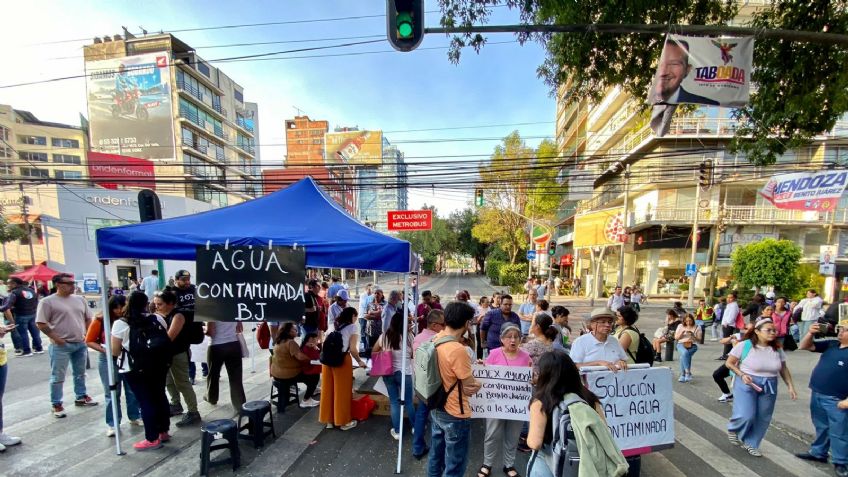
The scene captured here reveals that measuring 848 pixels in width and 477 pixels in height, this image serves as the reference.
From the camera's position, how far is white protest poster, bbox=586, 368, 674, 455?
3.33m

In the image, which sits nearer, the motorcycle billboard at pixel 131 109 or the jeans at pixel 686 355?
the jeans at pixel 686 355

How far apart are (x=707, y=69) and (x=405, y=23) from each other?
153 inches

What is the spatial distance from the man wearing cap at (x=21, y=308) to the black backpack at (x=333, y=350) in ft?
26.1

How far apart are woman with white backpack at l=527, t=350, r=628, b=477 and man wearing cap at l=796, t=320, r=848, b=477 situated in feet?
11.7

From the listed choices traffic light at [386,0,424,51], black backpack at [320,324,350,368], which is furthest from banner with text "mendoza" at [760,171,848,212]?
black backpack at [320,324,350,368]

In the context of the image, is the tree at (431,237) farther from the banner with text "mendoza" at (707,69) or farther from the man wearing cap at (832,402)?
the man wearing cap at (832,402)

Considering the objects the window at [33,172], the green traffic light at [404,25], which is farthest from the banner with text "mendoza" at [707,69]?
the window at [33,172]

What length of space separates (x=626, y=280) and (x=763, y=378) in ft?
86.1

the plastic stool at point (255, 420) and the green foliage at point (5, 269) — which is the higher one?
the plastic stool at point (255, 420)

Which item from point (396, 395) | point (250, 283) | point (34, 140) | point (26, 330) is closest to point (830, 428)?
point (396, 395)

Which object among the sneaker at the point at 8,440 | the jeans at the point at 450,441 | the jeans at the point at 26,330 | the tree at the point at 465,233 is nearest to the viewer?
the jeans at the point at 450,441

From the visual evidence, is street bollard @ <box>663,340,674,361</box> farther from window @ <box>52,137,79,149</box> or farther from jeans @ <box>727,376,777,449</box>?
window @ <box>52,137,79,149</box>

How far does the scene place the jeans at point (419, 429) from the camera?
3660 mm

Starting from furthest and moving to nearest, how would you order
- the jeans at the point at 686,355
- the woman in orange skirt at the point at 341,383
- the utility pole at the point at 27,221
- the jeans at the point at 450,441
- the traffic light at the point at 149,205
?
the utility pole at the point at 27,221
the jeans at the point at 686,355
the traffic light at the point at 149,205
the woman in orange skirt at the point at 341,383
the jeans at the point at 450,441
